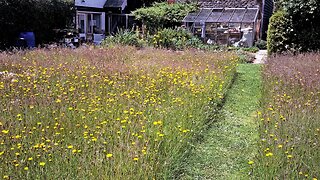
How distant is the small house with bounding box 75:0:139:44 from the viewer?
1016 inches

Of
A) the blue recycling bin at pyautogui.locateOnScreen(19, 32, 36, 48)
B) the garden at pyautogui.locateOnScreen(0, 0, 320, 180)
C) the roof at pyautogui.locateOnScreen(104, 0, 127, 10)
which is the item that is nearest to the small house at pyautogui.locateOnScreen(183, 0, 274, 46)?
the roof at pyautogui.locateOnScreen(104, 0, 127, 10)

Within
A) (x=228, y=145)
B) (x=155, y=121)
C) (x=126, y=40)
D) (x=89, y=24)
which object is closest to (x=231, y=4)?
(x=89, y=24)

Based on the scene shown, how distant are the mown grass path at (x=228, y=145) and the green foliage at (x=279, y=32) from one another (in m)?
6.29

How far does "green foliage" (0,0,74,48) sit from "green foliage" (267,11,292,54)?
1041 centimetres

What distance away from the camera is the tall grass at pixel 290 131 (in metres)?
3.56

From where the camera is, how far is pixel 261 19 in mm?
23609

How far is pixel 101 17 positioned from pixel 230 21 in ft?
35.0

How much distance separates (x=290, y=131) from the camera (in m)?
4.23

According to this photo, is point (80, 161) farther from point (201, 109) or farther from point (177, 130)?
point (201, 109)

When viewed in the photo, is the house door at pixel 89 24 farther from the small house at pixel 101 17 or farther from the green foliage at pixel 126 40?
the green foliage at pixel 126 40

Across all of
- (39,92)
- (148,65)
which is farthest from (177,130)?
(148,65)

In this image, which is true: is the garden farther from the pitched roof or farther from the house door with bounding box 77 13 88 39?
the house door with bounding box 77 13 88 39

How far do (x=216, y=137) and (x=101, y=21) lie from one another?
78.4 ft

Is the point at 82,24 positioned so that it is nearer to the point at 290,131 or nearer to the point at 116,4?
the point at 116,4
